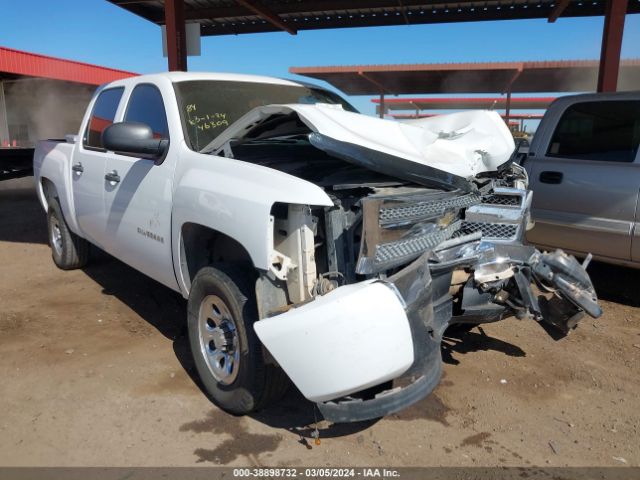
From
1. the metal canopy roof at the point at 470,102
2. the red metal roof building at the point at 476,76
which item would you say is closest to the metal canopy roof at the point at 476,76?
the red metal roof building at the point at 476,76

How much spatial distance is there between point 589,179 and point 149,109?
3.94 m

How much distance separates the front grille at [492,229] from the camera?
11.0ft

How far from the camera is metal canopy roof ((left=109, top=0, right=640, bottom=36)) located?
925cm

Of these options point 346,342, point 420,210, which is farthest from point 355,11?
point 346,342

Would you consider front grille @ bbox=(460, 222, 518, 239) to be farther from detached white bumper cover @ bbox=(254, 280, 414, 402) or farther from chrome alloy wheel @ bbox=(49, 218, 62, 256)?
chrome alloy wheel @ bbox=(49, 218, 62, 256)

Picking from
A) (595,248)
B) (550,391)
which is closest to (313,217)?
(550,391)

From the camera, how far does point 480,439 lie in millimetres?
2861

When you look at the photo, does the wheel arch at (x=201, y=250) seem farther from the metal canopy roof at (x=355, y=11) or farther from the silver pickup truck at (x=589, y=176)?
the metal canopy roof at (x=355, y=11)

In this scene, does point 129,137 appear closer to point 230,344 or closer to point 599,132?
point 230,344

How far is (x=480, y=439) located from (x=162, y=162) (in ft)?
8.40

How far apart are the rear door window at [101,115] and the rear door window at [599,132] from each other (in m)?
4.18

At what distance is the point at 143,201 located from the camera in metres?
3.64

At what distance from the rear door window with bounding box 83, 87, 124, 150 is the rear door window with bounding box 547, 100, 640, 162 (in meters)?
4.18

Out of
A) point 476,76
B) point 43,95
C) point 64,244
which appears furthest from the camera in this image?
point 43,95
